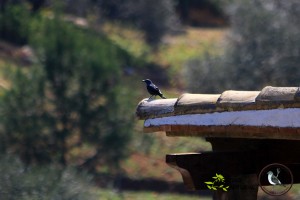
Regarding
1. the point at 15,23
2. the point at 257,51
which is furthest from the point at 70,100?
the point at 15,23

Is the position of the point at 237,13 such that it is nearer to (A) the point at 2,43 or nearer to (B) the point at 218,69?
(B) the point at 218,69

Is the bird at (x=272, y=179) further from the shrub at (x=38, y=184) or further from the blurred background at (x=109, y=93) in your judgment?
the blurred background at (x=109, y=93)

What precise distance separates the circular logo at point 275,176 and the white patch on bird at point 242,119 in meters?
0.40

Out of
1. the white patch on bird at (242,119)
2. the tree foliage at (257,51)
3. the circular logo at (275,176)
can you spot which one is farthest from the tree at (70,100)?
the white patch on bird at (242,119)

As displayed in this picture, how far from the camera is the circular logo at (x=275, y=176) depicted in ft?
17.2

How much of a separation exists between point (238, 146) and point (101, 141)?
21547mm

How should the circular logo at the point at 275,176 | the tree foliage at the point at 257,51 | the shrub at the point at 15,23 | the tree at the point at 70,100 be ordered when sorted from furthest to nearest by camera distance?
the shrub at the point at 15,23 < the tree foliage at the point at 257,51 < the tree at the point at 70,100 < the circular logo at the point at 275,176

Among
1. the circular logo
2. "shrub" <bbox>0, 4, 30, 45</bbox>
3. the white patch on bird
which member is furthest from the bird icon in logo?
"shrub" <bbox>0, 4, 30, 45</bbox>

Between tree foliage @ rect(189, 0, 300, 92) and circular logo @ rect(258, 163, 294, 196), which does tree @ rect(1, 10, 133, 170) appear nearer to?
tree foliage @ rect(189, 0, 300, 92)

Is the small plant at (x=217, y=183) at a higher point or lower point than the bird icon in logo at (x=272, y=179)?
lower

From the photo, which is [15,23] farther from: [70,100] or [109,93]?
[109,93]

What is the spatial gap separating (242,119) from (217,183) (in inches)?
20.1

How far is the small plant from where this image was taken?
5.14 metres

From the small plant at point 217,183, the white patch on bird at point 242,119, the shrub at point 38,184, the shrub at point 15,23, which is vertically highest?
the shrub at point 15,23
